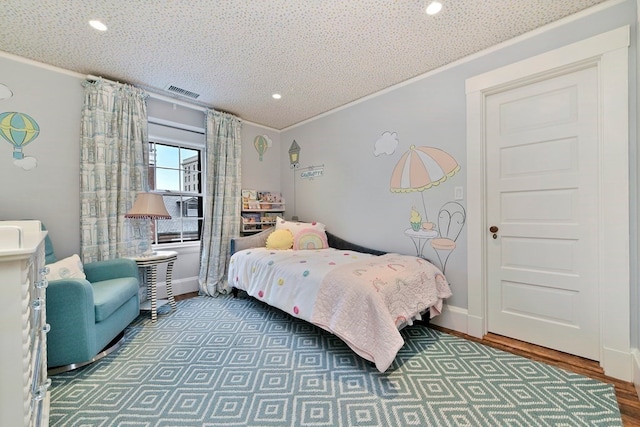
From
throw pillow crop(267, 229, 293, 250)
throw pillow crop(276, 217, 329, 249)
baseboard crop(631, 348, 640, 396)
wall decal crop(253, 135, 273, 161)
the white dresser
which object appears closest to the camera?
the white dresser

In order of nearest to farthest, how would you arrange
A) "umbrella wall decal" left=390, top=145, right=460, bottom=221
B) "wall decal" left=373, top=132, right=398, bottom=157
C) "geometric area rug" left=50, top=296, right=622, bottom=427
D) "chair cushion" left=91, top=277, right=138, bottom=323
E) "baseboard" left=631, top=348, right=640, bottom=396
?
"geometric area rug" left=50, top=296, right=622, bottom=427
"baseboard" left=631, top=348, right=640, bottom=396
"chair cushion" left=91, top=277, right=138, bottom=323
"umbrella wall decal" left=390, top=145, right=460, bottom=221
"wall decal" left=373, top=132, right=398, bottom=157

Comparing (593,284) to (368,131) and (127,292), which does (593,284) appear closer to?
(368,131)

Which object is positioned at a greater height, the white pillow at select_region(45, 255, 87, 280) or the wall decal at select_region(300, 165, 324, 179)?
the wall decal at select_region(300, 165, 324, 179)

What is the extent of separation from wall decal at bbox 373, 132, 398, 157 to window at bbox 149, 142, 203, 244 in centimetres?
245

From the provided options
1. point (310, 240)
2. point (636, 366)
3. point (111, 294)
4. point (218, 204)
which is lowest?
point (636, 366)

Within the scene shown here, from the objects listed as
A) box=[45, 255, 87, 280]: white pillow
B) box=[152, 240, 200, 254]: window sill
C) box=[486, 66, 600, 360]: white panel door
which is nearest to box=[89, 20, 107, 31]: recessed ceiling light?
box=[45, 255, 87, 280]: white pillow

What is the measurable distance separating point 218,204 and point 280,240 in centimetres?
99

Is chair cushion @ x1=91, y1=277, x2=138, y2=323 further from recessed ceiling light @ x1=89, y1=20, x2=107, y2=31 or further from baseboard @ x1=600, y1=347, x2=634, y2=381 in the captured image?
baseboard @ x1=600, y1=347, x2=634, y2=381

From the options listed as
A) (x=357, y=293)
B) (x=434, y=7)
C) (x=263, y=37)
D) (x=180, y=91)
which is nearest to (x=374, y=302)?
(x=357, y=293)

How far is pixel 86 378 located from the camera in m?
1.68

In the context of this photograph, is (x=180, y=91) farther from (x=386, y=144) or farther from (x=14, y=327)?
(x=14, y=327)

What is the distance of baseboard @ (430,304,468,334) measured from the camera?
2.34 metres

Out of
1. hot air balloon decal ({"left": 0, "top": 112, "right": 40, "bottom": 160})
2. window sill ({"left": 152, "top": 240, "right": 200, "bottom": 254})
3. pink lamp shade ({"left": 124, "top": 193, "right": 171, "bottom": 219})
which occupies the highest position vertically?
hot air balloon decal ({"left": 0, "top": 112, "right": 40, "bottom": 160})

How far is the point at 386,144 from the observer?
2930 millimetres
